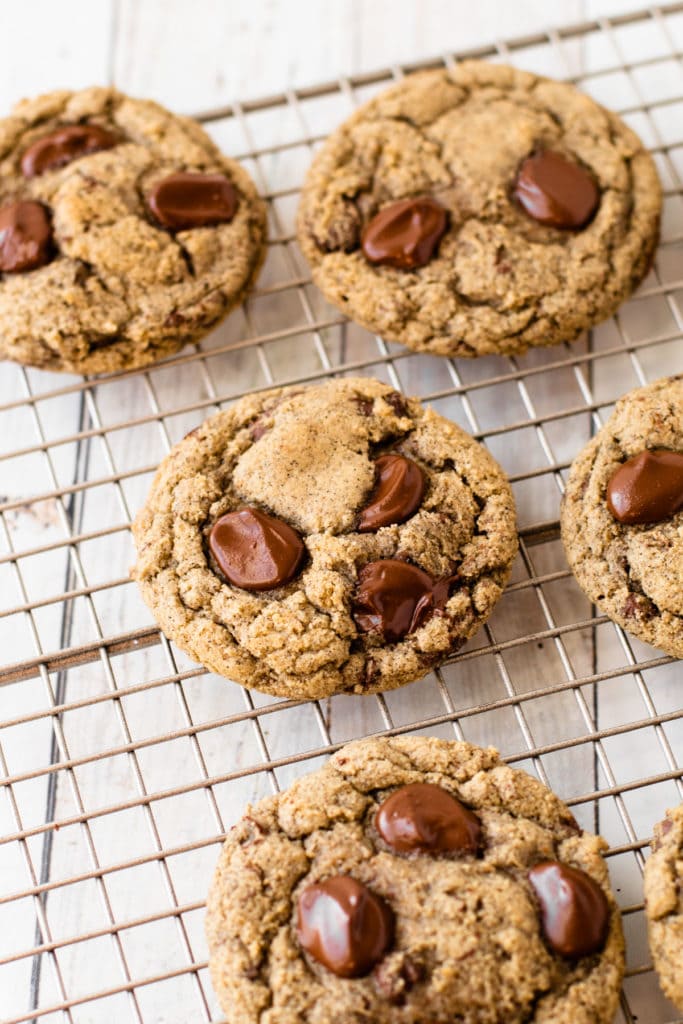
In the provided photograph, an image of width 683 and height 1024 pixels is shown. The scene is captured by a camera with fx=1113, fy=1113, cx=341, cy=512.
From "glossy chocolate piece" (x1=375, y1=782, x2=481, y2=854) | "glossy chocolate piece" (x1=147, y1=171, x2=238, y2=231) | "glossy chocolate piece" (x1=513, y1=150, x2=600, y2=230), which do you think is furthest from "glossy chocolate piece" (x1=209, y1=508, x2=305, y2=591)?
"glossy chocolate piece" (x1=513, y1=150, x2=600, y2=230)

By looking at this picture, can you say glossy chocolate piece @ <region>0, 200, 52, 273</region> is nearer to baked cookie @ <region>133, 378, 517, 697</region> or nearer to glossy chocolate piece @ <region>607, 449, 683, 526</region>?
baked cookie @ <region>133, 378, 517, 697</region>

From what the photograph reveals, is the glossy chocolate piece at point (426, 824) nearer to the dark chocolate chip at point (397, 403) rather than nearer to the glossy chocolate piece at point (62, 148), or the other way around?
the dark chocolate chip at point (397, 403)

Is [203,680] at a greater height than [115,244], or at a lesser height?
lesser

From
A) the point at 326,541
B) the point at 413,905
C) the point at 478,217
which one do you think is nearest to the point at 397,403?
the point at 326,541

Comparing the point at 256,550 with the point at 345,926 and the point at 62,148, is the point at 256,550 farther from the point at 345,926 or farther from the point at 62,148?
the point at 62,148

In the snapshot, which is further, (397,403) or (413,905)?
(397,403)

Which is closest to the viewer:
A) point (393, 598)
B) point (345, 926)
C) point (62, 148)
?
point (345, 926)

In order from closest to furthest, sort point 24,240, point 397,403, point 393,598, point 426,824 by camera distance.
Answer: point 426,824
point 393,598
point 397,403
point 24,240

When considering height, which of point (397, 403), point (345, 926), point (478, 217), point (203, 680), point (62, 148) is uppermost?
point (62, 148)

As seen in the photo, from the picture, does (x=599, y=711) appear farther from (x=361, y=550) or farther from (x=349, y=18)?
(x=349, y=18)
